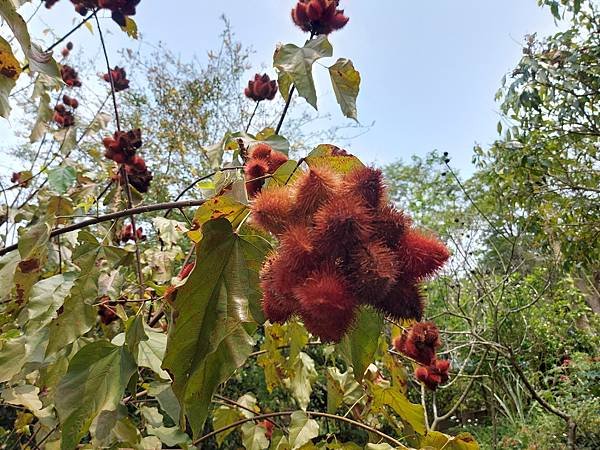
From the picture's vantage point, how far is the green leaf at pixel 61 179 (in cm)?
137

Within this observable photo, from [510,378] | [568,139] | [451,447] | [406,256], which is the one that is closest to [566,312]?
[510,378]

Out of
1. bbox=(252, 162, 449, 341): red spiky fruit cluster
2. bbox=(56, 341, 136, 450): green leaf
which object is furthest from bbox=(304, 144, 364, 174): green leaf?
bbox=(56, 341, 136, 450): green leaf

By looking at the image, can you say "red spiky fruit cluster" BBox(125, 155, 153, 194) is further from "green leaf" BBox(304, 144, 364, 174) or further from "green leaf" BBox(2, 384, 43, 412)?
"green leaf" BBox(304, 144, 364, 174)

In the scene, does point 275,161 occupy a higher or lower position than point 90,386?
higher

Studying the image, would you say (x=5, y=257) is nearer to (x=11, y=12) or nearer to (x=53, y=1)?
(x=11, y=12)

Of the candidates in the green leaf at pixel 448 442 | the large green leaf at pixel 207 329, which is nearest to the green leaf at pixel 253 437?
the green leaf at pixel 448 442

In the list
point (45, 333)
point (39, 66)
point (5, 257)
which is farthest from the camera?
point (5, 257)

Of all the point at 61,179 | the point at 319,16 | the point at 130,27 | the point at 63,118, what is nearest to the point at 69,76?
the point at 63,118

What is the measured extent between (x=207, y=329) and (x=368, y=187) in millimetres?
286

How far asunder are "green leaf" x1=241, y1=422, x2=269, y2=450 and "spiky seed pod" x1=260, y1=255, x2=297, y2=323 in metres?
0.80

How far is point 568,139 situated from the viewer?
15.2 feet

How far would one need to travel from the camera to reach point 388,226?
69cm

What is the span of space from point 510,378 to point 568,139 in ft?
8.51

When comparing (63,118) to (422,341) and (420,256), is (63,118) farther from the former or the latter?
(420,256)
